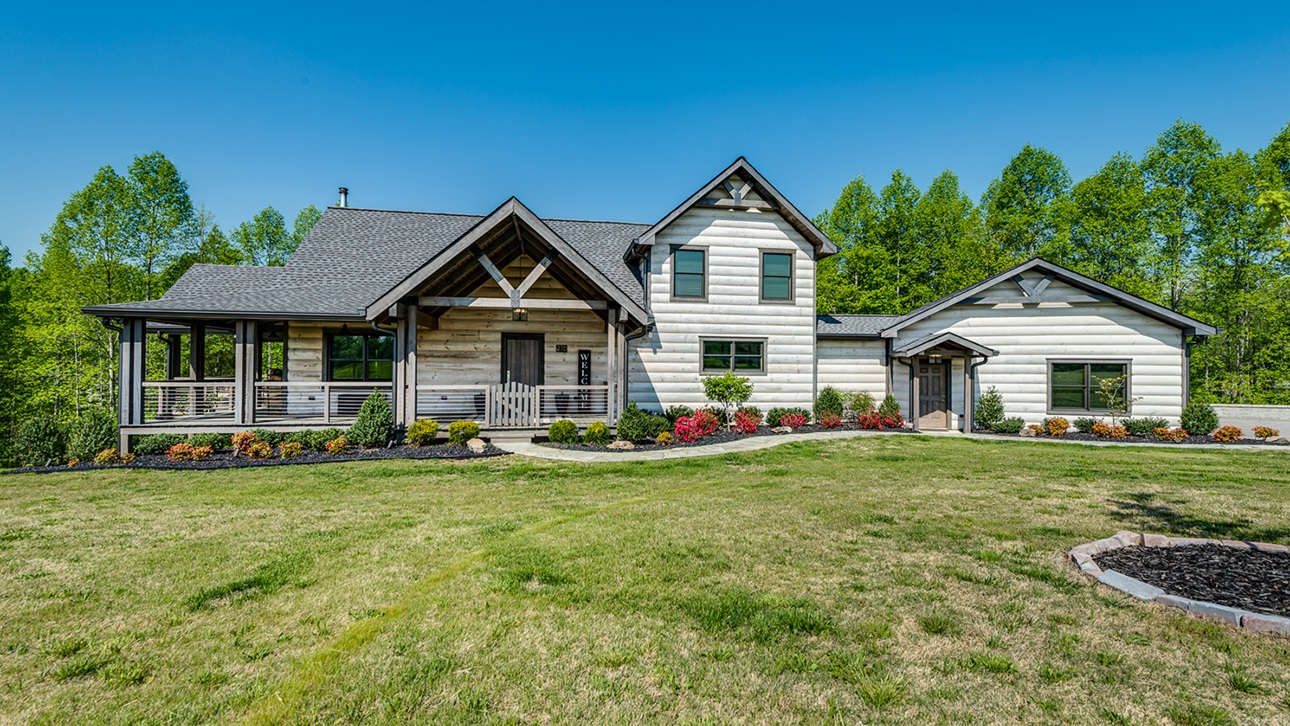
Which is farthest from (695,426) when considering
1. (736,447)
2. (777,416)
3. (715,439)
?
(777,416)

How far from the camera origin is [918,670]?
10.2 ft

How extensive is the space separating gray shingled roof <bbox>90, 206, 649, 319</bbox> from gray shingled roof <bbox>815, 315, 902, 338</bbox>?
6267 millimetres

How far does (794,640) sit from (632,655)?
1.06 m

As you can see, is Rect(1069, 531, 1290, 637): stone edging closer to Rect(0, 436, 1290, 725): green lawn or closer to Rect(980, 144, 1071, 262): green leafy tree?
Rect(0, 436, 1290, 725): green lawn

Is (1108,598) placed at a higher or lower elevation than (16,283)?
lower

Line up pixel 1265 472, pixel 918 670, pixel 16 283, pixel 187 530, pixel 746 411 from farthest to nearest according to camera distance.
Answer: pixel 16 283
pixel 746 411
pixel 1265 472
pixel 187 530
pixel 918 670

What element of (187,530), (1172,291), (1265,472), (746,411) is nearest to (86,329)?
(187,530)

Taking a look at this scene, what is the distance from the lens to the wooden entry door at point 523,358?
16.1 meters

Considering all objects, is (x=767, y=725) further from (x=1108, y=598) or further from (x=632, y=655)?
(x=1108, y=598)

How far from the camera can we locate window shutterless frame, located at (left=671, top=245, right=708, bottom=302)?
54.5 ft

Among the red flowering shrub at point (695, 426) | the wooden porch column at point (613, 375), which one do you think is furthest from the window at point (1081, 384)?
the wooden porch column at point (613, 375)

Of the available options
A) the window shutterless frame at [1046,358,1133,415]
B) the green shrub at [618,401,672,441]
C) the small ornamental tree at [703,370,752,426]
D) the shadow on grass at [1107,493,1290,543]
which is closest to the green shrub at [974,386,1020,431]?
the window shutterless frame at [1046,358,1133,415]

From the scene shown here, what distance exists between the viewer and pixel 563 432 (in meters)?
13.0

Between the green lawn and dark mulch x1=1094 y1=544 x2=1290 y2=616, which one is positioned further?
dark mulch x1=1094 y1=544 x2=1290 y2=616
